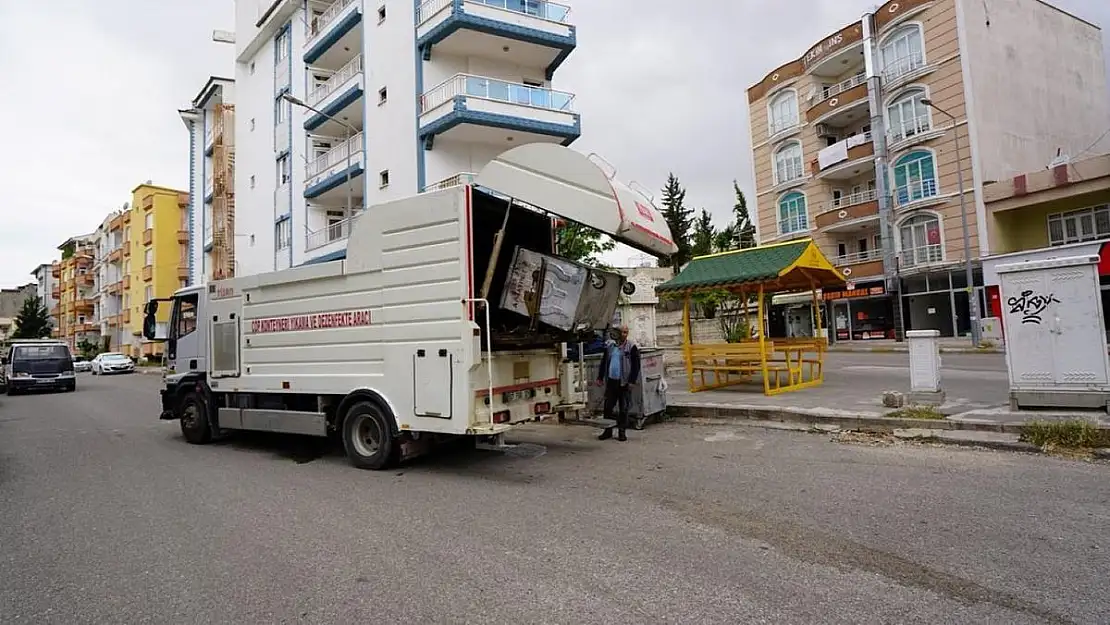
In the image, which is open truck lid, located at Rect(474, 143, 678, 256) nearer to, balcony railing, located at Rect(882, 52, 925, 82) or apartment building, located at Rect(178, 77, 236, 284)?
balcony railing, located at Rect(882, 52, 925, 82)

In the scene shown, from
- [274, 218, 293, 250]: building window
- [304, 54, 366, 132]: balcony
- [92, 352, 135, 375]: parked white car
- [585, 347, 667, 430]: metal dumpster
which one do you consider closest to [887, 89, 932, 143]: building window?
[304, 54, 366, 132]: balcony

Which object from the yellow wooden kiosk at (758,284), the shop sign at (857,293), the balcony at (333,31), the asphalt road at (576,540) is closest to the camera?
the asphalt road at (576,540)

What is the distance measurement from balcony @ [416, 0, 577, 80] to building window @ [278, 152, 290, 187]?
12218mm

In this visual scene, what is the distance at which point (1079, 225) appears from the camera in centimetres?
2709

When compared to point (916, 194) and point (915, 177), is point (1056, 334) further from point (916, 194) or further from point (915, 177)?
point (915, 177)

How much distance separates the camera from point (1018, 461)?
6.74 metres

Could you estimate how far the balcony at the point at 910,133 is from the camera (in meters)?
30.3

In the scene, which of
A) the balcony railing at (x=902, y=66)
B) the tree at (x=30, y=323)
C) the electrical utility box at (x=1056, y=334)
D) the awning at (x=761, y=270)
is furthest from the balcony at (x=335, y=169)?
the tree at (x=30, y=323)

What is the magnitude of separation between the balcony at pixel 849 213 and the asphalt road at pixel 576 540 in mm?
28891

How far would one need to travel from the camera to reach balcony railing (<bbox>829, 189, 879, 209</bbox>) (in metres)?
33.8

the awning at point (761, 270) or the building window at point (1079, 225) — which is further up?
the building window at point (1079, 225)

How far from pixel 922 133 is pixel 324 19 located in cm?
2846

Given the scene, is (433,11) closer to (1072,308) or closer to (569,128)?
(569,128)

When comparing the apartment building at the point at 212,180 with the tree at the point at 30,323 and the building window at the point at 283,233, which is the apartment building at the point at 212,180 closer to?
the building window at the point at 283,233
